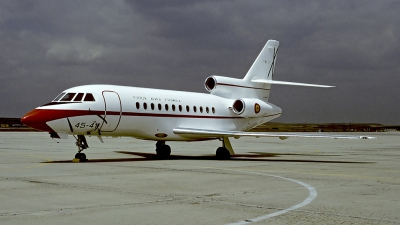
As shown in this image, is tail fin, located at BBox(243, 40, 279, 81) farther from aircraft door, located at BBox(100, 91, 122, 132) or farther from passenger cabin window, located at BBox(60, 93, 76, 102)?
passenger cabin window, located at BBox(60, 93, 76, 102)

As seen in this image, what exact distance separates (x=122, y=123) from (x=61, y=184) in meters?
10.0

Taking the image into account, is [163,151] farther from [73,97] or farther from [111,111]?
[73,97]

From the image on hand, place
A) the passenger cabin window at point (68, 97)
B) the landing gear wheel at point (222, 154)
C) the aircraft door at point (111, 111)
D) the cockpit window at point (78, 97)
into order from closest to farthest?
the passenger cabin window at point (68, 97) → the cockpit window at point (78, 97) → the aircraft door at point (111, 111) → the landing gear wheel at point (222, 154)

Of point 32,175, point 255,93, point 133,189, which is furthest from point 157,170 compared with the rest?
point 255,93

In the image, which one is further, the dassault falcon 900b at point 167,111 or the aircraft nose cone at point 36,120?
the dassault falcon 900b at point 167,111

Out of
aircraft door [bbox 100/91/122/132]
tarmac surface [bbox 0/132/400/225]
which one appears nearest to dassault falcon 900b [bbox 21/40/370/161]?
aircraft door [bbox 100/91/122/132]

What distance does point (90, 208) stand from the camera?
27.9ft

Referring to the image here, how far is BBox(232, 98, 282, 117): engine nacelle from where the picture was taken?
91.2 ft

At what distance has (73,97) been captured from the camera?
2061 cm

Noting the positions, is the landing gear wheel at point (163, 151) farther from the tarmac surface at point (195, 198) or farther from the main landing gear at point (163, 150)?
the tarmac surface at point (195, 198)

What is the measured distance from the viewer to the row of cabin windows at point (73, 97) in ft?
67.3

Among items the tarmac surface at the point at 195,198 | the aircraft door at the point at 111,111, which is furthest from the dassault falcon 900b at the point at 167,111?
the tarmac surface at the point at 195,198

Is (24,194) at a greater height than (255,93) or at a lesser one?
lesser

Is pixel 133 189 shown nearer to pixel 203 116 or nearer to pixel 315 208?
pixel 315 208
